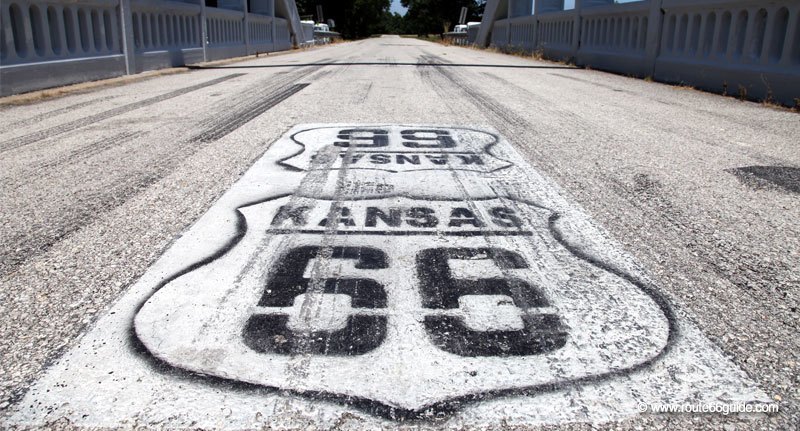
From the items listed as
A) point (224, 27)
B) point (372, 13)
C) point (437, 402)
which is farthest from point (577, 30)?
point (372, 13)

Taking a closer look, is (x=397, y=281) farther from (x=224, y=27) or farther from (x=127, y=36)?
(x=224, y=27)

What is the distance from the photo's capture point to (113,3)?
12.4 metres

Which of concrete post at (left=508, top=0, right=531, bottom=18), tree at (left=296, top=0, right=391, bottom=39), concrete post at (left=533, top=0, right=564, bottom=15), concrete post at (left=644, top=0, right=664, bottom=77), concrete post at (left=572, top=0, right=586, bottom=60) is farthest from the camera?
tree at (left=296, top=0, right=391, bottom=39)

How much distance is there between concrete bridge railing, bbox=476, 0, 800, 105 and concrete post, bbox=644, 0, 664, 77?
0.07ft

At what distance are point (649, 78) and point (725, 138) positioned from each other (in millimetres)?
7003

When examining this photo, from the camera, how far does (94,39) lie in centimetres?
1191

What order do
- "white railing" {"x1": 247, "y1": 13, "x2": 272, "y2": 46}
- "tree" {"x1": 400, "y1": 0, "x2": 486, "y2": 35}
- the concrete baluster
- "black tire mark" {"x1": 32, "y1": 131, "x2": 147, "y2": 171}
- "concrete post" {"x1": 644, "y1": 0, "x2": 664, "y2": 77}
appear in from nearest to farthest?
"black tire mark" {"x1": 32, "y1": 131, "x2": 147, "y2": 171}, the concrete baluster, "concrete post" {"x1": 644, "y1": 0, "x2": 664, "y2": 77}, "white railing" {"x1": 247, "y1": 13, "x2": 272, "y2": 46}, "tree" {"x1": 400, "y1": 0, "x2": 486, "y2": 35}

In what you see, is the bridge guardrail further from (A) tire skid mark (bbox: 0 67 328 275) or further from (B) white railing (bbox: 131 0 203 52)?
(A) tire skid mark (bbox: 0 67 328 275)

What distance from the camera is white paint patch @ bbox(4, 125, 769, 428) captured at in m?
1.89

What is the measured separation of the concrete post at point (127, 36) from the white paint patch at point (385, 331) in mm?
10944

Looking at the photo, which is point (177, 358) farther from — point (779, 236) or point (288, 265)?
point (779, 236)

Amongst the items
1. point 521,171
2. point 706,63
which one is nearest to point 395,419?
point 521,171

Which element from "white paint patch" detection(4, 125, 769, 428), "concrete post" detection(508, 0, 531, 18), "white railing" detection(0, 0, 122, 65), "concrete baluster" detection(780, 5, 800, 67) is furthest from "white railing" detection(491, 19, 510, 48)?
"white paint patch" detection(4, 125, 769, 428)

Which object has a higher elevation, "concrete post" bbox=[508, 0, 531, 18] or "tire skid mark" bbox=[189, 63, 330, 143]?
"concrete post" bbox=[508, 0, 531, 18]
